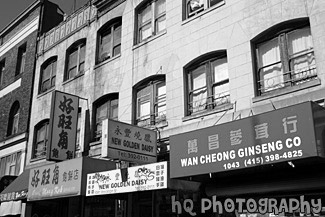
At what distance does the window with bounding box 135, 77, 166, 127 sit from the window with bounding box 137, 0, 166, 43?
189 cm

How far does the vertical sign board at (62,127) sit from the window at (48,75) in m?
3.84

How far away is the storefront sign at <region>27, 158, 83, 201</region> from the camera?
1223cm

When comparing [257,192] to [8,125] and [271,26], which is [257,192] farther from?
[8,125]

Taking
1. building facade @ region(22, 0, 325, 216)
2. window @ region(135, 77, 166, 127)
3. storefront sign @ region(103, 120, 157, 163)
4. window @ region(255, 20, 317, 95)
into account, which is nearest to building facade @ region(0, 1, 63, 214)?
building facade @ region(22, 0, 325, 216)

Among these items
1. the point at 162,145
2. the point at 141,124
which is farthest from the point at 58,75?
the point at 162,145

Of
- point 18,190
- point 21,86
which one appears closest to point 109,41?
point 18,190

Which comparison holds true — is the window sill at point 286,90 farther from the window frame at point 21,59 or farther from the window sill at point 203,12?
the window frame at point 21,59

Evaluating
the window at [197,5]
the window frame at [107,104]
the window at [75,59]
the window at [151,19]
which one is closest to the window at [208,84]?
the window at [197,5]

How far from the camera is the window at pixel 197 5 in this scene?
41.1 feet

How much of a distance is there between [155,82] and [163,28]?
6.44 feet

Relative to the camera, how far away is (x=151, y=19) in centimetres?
1439

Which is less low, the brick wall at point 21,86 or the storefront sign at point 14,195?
the brick wall at point 21,86

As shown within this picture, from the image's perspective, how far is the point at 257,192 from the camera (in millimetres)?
9641

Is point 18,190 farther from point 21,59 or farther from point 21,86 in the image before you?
point 21,59
